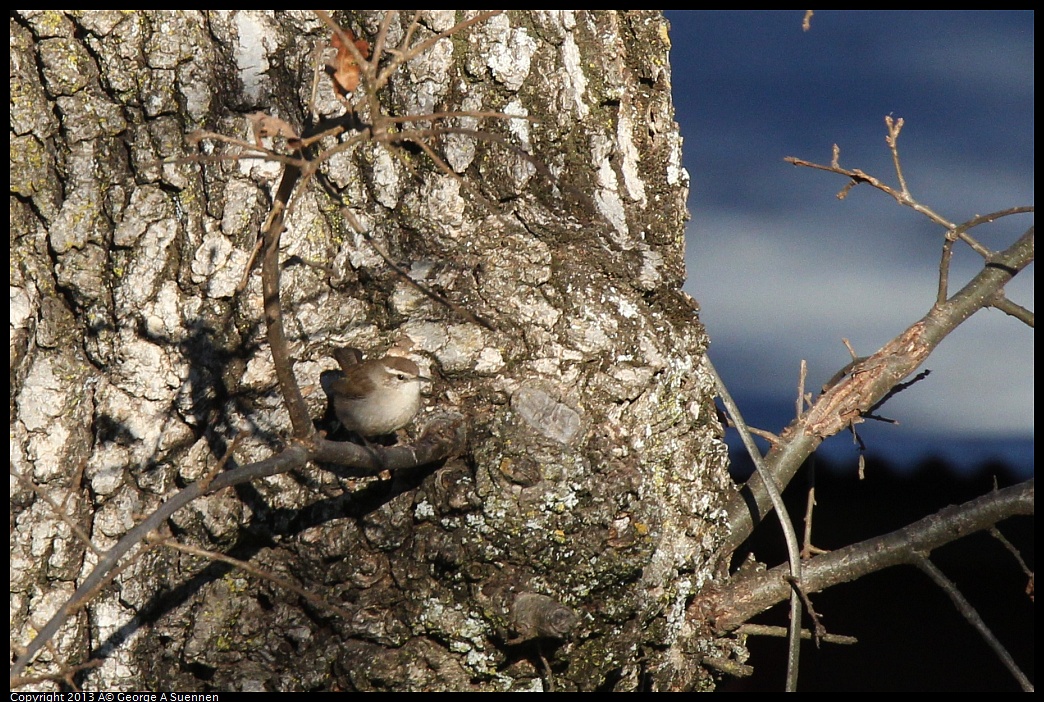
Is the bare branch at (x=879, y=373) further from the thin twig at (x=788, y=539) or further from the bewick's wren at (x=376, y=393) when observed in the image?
the bewick's wren at (x=376, y=393)

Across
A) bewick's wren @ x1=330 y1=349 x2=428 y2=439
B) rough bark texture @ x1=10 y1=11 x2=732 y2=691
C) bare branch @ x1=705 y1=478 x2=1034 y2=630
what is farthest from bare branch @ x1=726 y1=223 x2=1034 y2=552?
bewick's wren @ x1=330 y1=349 x2=428 y2=439

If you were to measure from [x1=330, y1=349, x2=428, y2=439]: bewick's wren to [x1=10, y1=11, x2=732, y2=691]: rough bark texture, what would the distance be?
63mm

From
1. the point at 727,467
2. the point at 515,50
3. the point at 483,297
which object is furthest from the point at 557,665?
the point at 515,50

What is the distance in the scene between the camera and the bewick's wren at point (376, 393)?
222 cm

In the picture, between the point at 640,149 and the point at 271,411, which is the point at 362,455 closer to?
the point at 271,411

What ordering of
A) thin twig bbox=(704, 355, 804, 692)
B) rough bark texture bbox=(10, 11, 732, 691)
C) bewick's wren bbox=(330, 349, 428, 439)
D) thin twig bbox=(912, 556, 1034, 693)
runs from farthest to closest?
thin twig bbox=(704, 355, 804, 692), thin twig bbox=(912, 556, 1034, 693), rough bark texture bbox=(10, 11, 732, 691), bewick's wren bbox=(330, 349, 428, 439)

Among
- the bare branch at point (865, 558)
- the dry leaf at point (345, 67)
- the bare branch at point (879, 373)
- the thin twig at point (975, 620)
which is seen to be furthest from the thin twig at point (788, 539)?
the dry leaf at point (345, 67)

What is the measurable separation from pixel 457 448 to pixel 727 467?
1021 mm

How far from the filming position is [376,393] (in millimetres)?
2166

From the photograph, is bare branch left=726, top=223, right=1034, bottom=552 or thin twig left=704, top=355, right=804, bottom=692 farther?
bare branch left=726, top=223, right=1034, bottom=552

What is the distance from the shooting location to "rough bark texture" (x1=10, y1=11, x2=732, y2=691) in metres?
2.33

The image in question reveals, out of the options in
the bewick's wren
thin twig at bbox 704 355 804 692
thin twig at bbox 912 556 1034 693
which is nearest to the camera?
the bewick's wren

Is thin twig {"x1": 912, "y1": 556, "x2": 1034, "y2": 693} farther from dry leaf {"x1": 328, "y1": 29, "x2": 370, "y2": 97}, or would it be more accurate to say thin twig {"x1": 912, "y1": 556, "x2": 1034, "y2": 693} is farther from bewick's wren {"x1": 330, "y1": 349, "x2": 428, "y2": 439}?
dry leaf {"x1": 328, "y1": 29, "x2": 370, "y2": 97}

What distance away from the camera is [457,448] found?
7.66 feet
